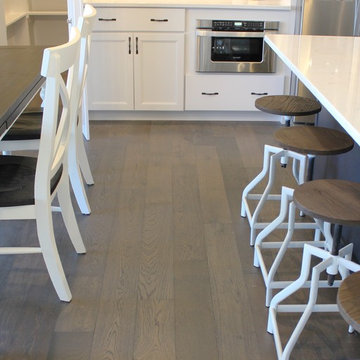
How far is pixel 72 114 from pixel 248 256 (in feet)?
3.46

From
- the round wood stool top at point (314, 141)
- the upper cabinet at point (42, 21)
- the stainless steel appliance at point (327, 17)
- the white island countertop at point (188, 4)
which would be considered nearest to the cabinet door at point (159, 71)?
the white island countertop at point (188, 4)

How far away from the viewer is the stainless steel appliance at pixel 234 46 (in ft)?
15.1

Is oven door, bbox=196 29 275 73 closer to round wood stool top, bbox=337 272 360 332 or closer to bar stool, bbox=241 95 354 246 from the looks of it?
bar stool, bbox=241 95 354 246

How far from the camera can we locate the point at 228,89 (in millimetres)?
4746

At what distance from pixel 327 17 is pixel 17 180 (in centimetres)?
307

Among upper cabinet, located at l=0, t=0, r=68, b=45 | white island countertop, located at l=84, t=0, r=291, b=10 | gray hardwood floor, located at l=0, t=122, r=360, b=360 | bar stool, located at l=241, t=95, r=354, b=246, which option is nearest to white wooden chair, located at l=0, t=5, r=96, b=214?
gray hardwood floor, located at l=0, t=122, r=360, b=360

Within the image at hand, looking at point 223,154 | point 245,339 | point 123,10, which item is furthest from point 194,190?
point 123,10

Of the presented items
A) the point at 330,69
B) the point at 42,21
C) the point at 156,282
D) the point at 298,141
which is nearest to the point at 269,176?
the point at 298,141

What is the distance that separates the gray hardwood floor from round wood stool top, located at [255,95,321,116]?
677 mm

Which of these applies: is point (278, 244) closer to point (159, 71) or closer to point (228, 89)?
point (228, 89)

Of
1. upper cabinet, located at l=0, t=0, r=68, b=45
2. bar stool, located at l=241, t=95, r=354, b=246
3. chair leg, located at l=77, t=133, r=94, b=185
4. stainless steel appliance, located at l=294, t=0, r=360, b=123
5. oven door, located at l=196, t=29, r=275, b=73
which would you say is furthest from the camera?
upper cabinet, located at l=0, t=0, r=68, b=45

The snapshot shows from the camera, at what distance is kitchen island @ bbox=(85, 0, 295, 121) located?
4.56 m

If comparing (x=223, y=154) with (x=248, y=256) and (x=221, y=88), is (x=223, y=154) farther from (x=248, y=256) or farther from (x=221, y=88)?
(x=248, y=256)

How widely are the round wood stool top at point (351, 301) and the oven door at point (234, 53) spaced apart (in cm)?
345
